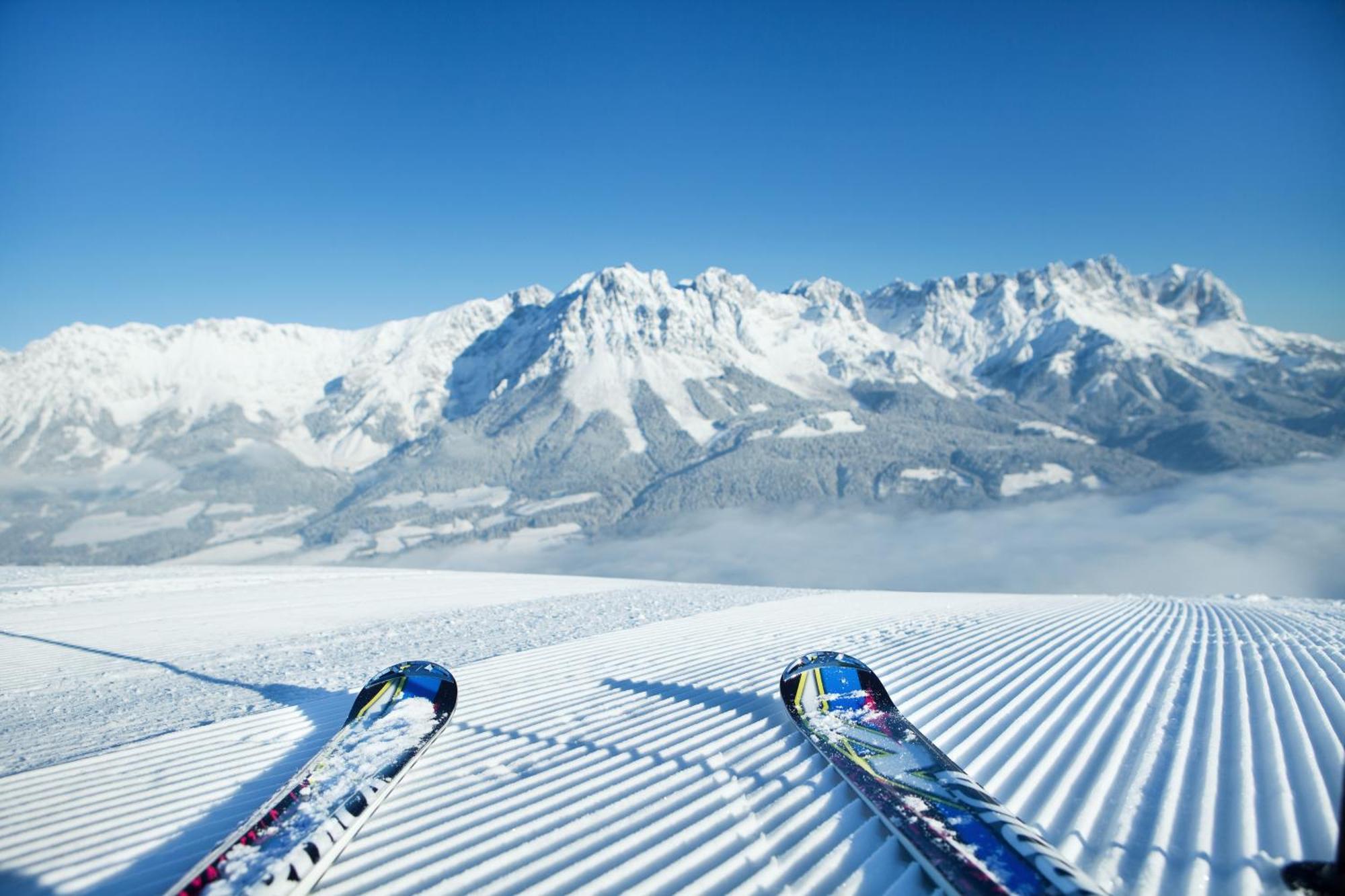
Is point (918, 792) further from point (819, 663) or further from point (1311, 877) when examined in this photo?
point (819, 663)

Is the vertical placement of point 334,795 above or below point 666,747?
above

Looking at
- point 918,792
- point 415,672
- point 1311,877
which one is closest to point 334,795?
point 415,672

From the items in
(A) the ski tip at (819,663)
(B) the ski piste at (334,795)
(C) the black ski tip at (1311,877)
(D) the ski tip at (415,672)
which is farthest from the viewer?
(D) the ski tip at (415,672)

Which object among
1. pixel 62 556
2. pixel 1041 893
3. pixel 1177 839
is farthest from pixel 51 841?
pixel 62 556

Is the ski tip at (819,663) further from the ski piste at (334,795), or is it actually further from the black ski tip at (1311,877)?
the ski piste at (334,795)

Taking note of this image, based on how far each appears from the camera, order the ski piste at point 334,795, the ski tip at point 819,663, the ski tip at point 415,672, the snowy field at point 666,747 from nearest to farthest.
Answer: the ski piste at point 334,795
the snowy field at point 666,747
the ski tip at point 819,663
the ski tip at point 415,672

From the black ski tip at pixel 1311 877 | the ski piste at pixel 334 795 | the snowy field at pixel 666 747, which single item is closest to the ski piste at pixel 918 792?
the snowy field at pixel 666 747

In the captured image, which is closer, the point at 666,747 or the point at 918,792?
the point at 918,792

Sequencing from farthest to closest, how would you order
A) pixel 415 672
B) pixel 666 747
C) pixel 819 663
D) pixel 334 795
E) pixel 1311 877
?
pixel 415 672 → pixel 819 663 → pixel 666 747 → pixel 334 795 → pixel 1311 877
